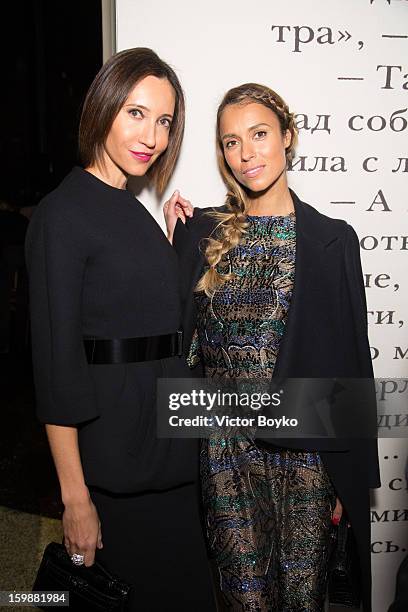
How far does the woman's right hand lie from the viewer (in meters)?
1.33

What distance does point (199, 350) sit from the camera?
66.9 inches

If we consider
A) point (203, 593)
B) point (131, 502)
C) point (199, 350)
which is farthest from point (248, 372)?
point (203, 593)

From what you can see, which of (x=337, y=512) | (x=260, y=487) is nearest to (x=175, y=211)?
(x=260, y=487)

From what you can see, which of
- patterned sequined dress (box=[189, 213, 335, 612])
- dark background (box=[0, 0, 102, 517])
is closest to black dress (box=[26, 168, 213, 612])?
patterned sequined dress (box=[189, 213, 335, 612])

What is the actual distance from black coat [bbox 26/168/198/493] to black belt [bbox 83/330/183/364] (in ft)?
0.05

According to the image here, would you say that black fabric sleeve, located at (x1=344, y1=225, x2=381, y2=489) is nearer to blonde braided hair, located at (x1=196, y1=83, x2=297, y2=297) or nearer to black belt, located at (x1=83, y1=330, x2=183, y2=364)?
blonde braided hair, located at (x1=196, y1=83, x2=297, y2=297)

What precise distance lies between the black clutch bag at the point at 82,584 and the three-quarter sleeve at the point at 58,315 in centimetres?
35

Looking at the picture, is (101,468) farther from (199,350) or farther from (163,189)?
(163,189)

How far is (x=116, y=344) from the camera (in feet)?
4.50

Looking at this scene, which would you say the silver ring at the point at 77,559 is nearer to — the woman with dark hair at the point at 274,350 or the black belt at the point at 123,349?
the woman with dark hair at the point at 274,350

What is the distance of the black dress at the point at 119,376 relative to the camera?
4.20ft

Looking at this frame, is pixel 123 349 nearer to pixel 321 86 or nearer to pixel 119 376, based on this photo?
pixel 119 376

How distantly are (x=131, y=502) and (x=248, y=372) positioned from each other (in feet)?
1.45

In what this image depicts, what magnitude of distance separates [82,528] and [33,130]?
2836 millimetres
